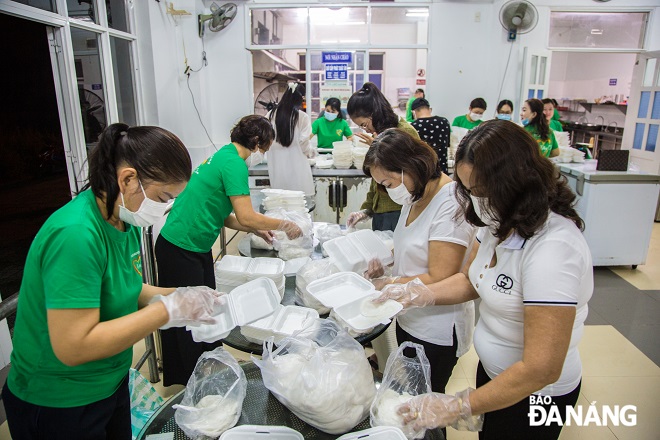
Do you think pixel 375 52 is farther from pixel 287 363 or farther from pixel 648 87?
pixel 287 363

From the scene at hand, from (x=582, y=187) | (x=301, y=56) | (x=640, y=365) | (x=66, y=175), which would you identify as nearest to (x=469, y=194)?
(x=640, y=365)

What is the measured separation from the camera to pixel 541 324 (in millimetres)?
964

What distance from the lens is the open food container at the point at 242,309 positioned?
50.1 inches

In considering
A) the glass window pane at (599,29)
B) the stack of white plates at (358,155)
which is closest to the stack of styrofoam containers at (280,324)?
the stack of white plates at (358,155)

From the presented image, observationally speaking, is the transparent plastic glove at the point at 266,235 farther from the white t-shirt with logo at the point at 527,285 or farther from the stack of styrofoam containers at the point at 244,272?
the white t-shirt with logo at the point at 527,285

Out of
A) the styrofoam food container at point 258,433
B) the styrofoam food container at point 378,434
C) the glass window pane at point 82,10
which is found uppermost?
the glass window pane at point 82,10

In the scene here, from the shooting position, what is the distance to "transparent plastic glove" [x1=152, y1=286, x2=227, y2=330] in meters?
1.06

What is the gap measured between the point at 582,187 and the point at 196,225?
3514 millimetres

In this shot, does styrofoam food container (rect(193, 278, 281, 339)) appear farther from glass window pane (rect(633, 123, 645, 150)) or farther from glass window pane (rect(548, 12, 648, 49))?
glass window pane (rect(548, 12, 648, 49))

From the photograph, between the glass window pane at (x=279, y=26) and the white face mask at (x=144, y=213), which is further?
the glass window pane at (x=279, y=26)

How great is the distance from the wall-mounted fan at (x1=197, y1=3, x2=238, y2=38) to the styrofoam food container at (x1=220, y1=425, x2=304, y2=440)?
6.30m

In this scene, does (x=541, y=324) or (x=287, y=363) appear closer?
(x=541, y=324)

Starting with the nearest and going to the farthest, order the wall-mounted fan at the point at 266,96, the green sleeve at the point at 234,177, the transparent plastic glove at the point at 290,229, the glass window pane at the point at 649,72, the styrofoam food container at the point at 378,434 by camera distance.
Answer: the styrofoam food container at the point at 378,434, the green sleeve at the point at 234,177, the transparent plastic glove at the point at 290,229, the glass window pane at the point at 649,72, the wall-mounted fan at the point at 266,96

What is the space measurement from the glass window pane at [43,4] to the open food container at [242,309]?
301cm
